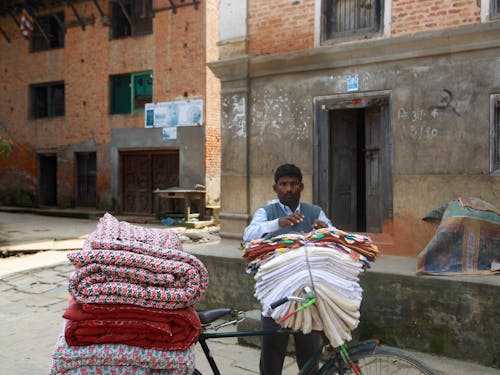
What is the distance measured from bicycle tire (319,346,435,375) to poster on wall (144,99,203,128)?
13.9m

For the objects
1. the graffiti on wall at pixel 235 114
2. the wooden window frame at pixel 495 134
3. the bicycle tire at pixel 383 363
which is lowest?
the bicycle tire at pixel 383 363

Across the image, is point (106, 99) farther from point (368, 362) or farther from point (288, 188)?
point (368, 362)

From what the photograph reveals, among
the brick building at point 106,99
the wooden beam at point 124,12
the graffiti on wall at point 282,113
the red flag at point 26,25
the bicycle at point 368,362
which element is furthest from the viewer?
the red flag at point 26,25

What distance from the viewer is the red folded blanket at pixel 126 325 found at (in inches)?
101

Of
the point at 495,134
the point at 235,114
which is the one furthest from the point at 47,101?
the point at 495,134

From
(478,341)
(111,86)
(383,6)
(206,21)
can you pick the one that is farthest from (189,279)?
(111,86)

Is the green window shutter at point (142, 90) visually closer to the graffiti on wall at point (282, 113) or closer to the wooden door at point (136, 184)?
the wooden door at point (136, 184)

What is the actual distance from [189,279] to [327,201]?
5.13m

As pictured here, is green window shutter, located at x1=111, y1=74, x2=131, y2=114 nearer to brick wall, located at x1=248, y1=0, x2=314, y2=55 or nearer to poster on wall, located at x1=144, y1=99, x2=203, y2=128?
poster on wall, located at x1=144, y1=99, x2=203, y2=128

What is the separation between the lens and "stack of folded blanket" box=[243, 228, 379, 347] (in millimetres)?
2598

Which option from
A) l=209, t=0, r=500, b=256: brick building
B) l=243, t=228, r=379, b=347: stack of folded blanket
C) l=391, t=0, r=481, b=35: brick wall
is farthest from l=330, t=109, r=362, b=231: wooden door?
l=243, t=228, r=379, b=347: stack of folded blanket

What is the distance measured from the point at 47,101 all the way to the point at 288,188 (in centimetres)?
1901

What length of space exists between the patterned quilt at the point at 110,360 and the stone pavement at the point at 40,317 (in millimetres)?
2197

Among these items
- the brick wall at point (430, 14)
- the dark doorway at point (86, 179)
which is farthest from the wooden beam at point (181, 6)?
the brick wall at point (430, 14)
